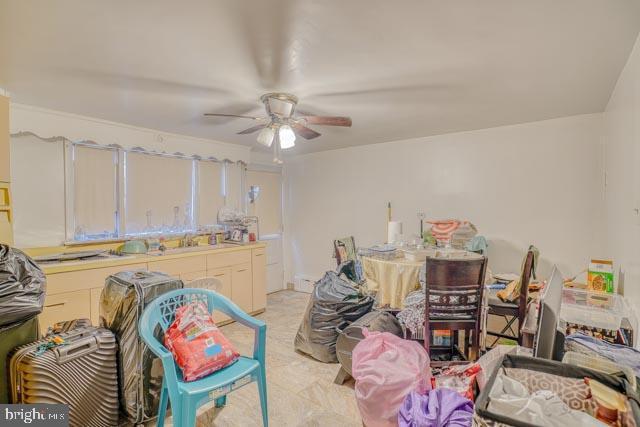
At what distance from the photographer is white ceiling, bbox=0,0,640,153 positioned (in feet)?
4.88

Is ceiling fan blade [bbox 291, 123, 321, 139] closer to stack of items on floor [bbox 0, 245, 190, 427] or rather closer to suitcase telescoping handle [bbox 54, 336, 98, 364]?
stack of items on floor [bbox 0, 245, 190, 427]

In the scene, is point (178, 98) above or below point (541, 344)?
above

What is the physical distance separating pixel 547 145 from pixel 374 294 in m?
2.48

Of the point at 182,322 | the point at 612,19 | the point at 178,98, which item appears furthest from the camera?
the point at 178,98

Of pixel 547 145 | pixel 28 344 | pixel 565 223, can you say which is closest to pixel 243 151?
pixel 28 344

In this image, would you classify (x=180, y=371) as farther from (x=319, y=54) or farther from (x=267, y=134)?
(x=319, y=54)

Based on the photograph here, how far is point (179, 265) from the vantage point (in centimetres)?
352

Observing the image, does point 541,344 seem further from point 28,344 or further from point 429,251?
point 28,344

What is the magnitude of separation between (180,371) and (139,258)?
1.80 metres

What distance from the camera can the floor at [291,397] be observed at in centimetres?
210

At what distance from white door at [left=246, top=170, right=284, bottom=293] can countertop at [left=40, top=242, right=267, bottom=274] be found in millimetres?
948

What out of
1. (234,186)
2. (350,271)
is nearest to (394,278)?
(350,271)

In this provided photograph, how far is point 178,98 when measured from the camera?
8.62 ft

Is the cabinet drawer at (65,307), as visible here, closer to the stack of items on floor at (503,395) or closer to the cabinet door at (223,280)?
the cabinet door at (223,280)
